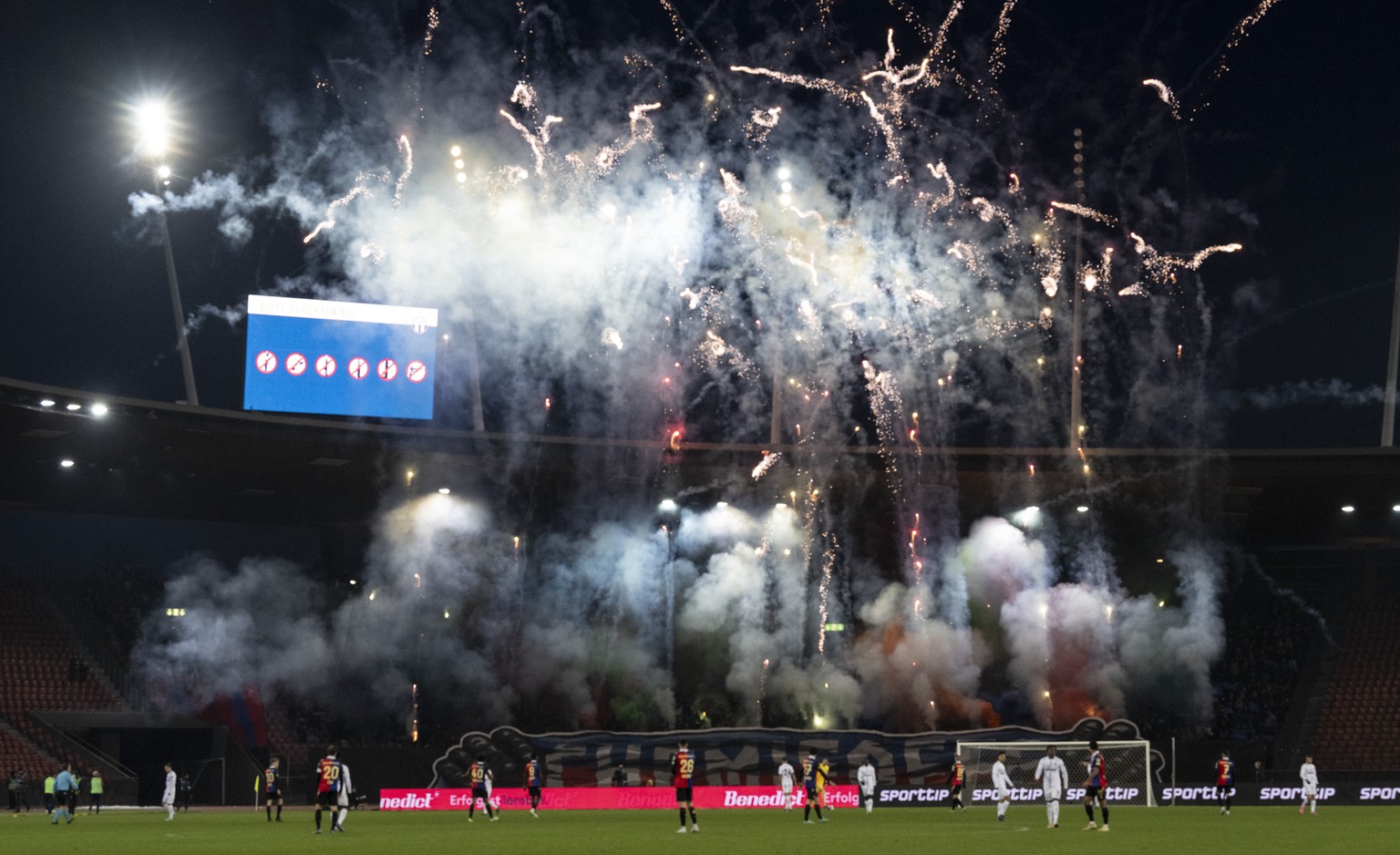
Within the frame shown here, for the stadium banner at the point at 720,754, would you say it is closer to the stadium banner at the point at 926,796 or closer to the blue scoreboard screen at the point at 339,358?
the stadium banner at the point at 926,796

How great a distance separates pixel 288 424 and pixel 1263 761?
31.9m

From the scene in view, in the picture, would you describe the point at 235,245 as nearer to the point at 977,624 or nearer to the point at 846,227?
the point at 846,227

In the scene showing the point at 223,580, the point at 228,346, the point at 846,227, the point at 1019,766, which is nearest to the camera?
the point at 846,227

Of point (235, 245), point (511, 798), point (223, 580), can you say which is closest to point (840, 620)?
point (511, 798)

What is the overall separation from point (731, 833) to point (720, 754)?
1900 cm

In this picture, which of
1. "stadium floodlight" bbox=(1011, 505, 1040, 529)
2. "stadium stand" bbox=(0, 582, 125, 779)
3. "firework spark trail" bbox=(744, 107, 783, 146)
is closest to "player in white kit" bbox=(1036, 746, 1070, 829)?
"firework spark trail" bbox=(744, 107, 783, 146)

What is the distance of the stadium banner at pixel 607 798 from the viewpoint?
4575 cm

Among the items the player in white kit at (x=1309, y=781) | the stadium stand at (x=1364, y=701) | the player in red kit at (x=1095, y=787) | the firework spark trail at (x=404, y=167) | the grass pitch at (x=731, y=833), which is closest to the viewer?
the grass pitch at (x=731, y=833)

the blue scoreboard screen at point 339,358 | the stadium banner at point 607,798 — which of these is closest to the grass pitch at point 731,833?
the stadium banner at point 607,798

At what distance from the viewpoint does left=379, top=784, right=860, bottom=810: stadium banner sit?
45750 millimetres

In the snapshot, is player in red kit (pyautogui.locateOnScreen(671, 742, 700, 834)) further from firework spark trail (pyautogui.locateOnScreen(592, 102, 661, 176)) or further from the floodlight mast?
the floodlight mast

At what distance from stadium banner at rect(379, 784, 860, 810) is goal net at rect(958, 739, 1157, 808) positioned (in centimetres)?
Answer: 368

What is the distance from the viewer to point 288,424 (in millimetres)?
45688

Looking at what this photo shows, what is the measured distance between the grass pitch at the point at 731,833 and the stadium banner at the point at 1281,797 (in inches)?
229
